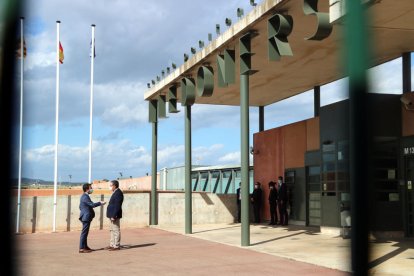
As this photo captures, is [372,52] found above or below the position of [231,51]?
below

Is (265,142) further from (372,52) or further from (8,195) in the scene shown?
(372,52)

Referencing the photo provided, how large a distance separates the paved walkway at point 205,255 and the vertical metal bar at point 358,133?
5.17m

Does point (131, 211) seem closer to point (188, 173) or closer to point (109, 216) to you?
point (188, 173)

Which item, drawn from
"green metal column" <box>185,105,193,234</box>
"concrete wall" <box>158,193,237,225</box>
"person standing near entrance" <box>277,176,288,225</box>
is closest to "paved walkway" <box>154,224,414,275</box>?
"green metal column" <box>185,105,193,234</box>

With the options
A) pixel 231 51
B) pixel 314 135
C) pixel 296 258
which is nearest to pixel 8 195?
pixel 296 258

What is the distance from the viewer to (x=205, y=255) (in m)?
11.4

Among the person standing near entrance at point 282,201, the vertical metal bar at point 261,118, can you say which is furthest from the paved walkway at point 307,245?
the vertical metal bar at point 261,118

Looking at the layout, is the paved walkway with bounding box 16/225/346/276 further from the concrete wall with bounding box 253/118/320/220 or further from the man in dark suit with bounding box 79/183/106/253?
the concrete wall with bounding box 253/118/320/220

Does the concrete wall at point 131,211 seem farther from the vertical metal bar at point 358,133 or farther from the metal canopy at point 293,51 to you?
the vertical metal bar at point 358,133

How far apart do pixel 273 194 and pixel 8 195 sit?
15.1 meters

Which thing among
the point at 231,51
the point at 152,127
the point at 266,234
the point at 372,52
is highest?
the point at 231,51

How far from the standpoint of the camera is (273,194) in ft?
63.3

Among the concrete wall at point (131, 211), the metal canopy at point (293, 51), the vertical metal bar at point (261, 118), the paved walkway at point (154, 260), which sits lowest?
the paved walkway at point (154, 260)

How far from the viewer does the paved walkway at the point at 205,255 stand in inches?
369
